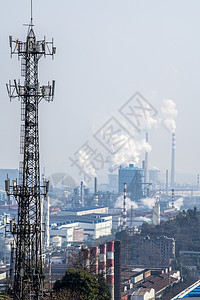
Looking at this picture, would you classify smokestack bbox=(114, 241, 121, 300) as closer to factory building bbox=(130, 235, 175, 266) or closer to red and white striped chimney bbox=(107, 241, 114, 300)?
red and white striped chimney bbox=(107, 241, 114, 300)

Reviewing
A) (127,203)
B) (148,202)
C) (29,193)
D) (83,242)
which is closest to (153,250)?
(83,242)

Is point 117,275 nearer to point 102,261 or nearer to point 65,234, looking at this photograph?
point 102,261

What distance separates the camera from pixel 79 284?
20547 millimetres

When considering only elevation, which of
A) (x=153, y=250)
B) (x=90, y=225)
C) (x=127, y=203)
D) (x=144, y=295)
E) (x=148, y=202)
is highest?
(x=148, y=202)

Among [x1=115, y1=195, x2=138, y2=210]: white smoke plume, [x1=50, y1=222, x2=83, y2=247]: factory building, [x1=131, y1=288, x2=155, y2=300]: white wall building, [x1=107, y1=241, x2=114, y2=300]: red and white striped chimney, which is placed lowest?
[x1=131, y1=288, x2=155, y2=300]: white wall building

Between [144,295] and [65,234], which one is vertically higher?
[65,234]

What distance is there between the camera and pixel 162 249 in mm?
52125

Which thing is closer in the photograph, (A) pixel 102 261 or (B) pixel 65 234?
(A) pixel 102 261

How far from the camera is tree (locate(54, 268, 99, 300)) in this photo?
20.4 m

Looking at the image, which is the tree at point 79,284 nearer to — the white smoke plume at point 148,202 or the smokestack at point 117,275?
the smokestack at point 117,275

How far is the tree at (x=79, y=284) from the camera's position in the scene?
20.4m

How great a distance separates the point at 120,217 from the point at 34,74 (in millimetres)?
75070

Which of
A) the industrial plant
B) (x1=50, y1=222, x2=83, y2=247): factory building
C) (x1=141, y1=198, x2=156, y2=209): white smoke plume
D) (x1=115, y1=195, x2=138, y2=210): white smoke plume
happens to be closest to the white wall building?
the industrial plant

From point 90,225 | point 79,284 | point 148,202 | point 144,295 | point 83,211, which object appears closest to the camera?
point 79,284
